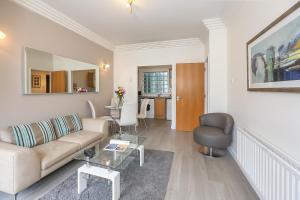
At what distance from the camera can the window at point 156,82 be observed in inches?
287

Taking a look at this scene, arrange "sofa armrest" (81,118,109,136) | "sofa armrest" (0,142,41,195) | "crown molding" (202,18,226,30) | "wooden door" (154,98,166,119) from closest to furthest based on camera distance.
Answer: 1. "sofa armrest" (0,142,41,195)
2. "sofa armrest" (81,118,109,136)
3. "crown molding" (202,18,226,30)
4. "wooden door" (154,98,166,119)

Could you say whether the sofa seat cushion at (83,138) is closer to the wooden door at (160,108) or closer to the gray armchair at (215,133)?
the gray armchair at (215,133)

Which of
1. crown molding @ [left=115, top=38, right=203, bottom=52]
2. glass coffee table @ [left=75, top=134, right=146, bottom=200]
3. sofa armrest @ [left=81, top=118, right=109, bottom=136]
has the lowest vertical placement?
Answer: glass coffee table @ [left=75, top=134, right=146, bottom=200]

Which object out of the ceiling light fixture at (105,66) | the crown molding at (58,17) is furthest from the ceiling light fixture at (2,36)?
the ceiling light fixture at (105,66)

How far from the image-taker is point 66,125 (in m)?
2.89

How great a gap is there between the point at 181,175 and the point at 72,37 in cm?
347

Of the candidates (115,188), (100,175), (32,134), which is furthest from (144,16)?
(115,188)

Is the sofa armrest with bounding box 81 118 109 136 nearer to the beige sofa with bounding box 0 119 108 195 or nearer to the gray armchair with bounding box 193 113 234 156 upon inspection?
the beige sofa with bounding box 0 119 108 195

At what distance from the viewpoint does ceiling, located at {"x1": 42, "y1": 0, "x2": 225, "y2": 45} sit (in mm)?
2771

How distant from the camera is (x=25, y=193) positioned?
72.0 inches

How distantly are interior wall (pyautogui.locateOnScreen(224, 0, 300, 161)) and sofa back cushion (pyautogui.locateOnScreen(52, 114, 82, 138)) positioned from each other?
2.93 m

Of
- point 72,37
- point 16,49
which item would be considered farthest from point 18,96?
point 72,37

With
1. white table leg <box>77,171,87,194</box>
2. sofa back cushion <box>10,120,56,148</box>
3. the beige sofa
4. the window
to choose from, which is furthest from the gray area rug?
the window

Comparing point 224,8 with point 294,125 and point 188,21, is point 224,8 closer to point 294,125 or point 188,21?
point 188,21
